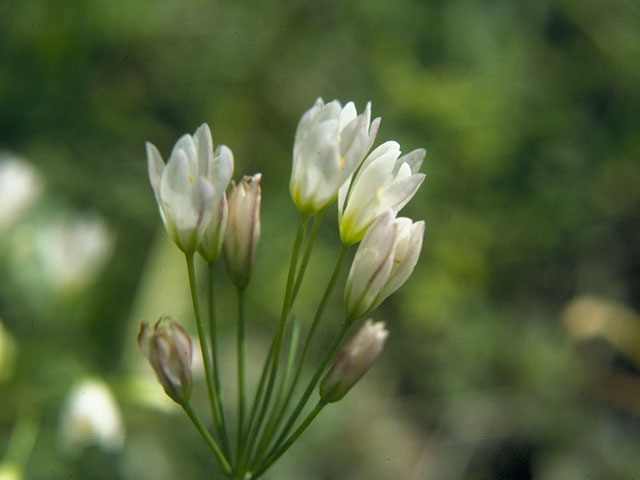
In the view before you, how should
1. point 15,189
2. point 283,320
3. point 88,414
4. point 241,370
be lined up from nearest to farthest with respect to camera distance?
point 283,320
point 241,370
point 88,414
point 15,189

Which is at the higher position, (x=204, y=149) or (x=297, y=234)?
(x=204, y=149)

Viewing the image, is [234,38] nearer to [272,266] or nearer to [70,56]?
[70,56]

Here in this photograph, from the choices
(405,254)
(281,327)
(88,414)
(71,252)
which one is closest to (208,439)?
(281,327)

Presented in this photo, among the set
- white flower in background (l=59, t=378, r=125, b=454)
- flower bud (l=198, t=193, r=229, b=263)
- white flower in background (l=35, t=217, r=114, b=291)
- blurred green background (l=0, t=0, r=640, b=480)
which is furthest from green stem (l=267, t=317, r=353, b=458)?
blurred green background (l=0, t=0, r=640, b=480)

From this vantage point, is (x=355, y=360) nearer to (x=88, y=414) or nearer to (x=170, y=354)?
(x=170, y=354)

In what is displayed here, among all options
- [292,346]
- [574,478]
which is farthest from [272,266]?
[292,346]

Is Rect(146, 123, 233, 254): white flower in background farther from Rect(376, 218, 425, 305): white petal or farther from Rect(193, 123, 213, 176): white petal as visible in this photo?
Rect(376, 218, 425, 305): white petal
